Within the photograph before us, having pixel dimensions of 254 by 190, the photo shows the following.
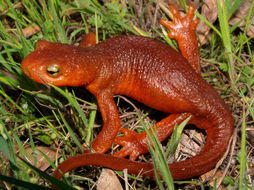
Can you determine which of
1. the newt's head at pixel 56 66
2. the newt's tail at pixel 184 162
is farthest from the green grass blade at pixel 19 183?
the newt's head at pixel 56 66

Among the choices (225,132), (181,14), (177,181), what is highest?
(181,14)

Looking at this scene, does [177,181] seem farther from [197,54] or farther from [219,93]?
[197,54]

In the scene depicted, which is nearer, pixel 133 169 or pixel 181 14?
pixel 133 169

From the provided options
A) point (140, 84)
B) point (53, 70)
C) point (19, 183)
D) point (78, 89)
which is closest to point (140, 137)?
point (140, 84)

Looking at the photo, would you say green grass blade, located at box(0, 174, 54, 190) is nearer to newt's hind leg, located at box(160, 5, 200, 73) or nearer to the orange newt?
the orange newt

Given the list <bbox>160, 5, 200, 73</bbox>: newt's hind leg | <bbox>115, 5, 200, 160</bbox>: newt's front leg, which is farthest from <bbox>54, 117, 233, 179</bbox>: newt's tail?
<bbox>160, 5, 200, 73</bbox>: newt's hind leg

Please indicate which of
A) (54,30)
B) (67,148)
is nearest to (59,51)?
(54,30)
